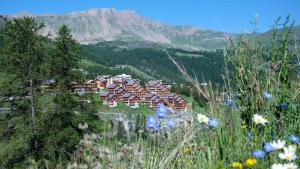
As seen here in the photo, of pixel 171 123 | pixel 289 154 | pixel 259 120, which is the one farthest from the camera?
pixel 171 123

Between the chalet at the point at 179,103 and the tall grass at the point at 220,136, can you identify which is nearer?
the tall grass at the point at 220,136

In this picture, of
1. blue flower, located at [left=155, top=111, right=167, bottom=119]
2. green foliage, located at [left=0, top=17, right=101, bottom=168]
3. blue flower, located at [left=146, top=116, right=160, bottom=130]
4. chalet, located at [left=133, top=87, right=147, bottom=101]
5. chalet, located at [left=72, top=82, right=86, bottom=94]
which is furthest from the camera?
chalet, located at [left=133, top=87, right=147, bottom=101]

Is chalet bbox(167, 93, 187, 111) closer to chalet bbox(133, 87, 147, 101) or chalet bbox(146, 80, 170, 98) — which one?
chalet bbox(146, 80, 170, 98)

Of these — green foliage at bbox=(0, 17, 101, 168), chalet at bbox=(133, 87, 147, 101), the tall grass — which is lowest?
chalet at bbox=(133, 87, 147, 101)

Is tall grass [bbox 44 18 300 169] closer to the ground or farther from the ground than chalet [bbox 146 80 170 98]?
farther from the ground

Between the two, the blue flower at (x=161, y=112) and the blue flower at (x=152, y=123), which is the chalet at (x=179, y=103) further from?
the blue flower at (x=152, y=123)

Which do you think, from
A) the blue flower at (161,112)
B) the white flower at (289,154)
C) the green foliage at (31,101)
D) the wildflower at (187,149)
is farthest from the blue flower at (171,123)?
the green foliage at (31,101)

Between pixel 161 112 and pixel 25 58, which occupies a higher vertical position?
pixel 161 112

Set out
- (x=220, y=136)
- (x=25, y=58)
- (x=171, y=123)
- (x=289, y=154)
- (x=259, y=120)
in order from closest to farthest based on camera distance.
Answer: (x=289, y=154) < (x=259, y=120) < (x=220, y=136) < (x=171, y=123) < (x=25, y=58)

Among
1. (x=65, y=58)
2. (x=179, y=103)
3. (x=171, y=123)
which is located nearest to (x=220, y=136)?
(x=171, y=123)

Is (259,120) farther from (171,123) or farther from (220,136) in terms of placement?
(171,123)

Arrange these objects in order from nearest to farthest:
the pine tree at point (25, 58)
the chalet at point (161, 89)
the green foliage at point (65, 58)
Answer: the chalet at point (161, 89) < the pine tree at point (25, 58) < the green foliage at point (65, 58)

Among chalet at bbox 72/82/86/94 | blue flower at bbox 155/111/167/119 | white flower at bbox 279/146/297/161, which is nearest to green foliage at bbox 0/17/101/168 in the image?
chalet at bbox 72/82/86/94

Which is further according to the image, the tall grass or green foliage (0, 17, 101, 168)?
green foliage (0, 17, 101, 168)
